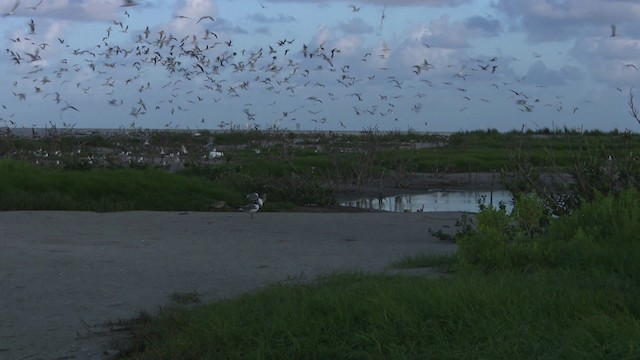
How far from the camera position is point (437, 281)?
6387 mm

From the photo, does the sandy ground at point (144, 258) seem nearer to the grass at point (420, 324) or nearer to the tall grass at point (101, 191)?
the grass at point (420, 324)

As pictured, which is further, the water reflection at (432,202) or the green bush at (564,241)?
the water reflection at (432,202)

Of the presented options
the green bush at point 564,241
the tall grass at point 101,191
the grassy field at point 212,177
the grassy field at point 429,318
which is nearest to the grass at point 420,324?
the grassy field at point 429,318

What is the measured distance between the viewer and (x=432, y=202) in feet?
72.7

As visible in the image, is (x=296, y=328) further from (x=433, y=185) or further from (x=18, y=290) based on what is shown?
(x=433, y=185)

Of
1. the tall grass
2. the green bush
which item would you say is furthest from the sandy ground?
the green bush

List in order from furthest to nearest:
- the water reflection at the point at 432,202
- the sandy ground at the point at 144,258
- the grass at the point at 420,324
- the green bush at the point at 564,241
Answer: the water reflection at the point at 432,202 → the green bush at the point at 564,241 → the sandy ground at the point at 144,258 → the grass at the point at 420,324

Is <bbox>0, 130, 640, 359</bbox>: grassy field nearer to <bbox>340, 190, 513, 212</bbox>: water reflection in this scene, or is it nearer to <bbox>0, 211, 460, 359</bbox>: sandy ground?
<bbox>0, 211, 460, 359</bbox>: sandy ground

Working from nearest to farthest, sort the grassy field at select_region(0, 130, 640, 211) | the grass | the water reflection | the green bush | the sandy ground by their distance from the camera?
the grass
the sandy ground
the green bush
the grassy field at select_region(0, 130, 640, 211)
the water reflection

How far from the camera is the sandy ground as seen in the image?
6.87 meters

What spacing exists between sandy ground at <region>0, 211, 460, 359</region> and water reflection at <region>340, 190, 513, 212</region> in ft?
14.0

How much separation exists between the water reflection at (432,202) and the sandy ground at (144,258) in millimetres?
4282

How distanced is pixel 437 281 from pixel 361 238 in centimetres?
624

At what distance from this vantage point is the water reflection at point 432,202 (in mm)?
20406
